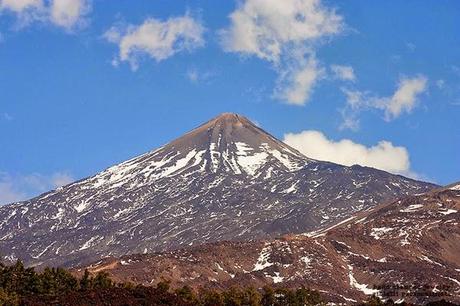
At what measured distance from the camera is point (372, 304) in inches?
4658

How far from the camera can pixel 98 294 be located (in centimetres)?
8506

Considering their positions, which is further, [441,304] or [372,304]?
[372,304]

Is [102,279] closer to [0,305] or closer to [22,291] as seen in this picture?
[22,291]

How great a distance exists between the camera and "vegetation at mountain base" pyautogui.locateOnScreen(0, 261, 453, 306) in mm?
83000

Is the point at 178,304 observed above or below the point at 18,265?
below

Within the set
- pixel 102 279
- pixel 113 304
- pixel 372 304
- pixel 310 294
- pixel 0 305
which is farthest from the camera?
pixel 310 294

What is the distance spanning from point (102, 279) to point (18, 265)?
12866 mm

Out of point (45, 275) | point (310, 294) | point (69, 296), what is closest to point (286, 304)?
point (310, 294)

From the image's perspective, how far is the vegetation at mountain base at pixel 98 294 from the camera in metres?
83.0

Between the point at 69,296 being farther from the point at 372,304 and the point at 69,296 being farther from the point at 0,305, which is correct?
the point at 372,304

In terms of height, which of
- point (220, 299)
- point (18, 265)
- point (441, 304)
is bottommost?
point (441, 304)

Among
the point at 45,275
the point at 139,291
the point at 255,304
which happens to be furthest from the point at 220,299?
the point at 139,291

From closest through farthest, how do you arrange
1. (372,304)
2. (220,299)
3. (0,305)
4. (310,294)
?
(0,305) → (372,304) → (220,299) → (310,294)

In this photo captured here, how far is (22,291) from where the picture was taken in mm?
→ 119188
